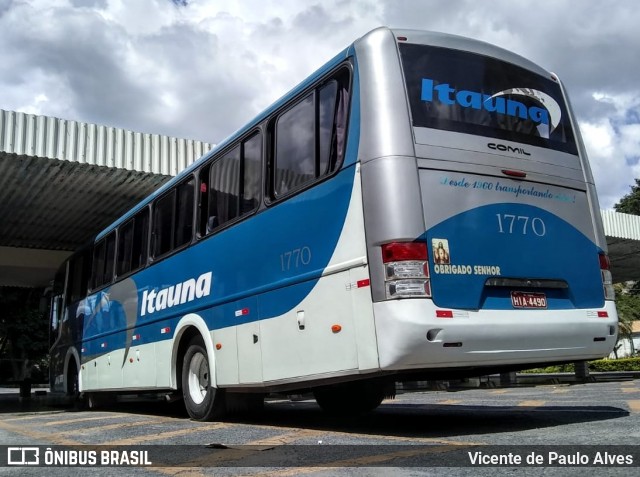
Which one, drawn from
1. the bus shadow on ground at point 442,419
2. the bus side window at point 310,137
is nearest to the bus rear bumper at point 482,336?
the bus shadow on ground at point 442,419

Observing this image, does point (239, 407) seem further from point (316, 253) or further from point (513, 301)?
point (513, 301)

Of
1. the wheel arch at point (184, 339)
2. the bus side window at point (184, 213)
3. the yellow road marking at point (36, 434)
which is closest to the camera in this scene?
the yellow road marking at point (36, 434)

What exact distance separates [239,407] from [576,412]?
3.93 meters

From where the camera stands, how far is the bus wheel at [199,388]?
314 inches

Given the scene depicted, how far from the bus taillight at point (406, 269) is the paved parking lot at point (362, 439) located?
1218mm

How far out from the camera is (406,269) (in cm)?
528

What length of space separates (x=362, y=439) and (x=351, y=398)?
2.54 meters

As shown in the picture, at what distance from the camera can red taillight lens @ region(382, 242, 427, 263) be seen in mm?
5309

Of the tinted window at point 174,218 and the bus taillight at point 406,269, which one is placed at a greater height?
the tinted window at point 174,218

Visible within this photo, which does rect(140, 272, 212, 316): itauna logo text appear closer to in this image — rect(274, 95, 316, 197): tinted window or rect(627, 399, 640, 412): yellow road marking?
rect(274, 95, 316, 197): tinted window

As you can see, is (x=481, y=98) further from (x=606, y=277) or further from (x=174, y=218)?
(x=174, y=218)

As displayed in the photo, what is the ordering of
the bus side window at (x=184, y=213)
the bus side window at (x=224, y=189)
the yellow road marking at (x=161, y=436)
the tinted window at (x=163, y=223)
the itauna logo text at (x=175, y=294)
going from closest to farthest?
the yellow road marking at (x=161, y=436)
the bus side window at (x=224, y=189)
the itauna logo text at (x=175, y=294)
the bus side window at (x=184, y=213)
the tinted window at (x=163, y=223)

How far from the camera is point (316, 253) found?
6.08 metres

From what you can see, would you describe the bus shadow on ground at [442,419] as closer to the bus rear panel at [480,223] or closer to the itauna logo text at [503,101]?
the bus rear panel at [480,223]
